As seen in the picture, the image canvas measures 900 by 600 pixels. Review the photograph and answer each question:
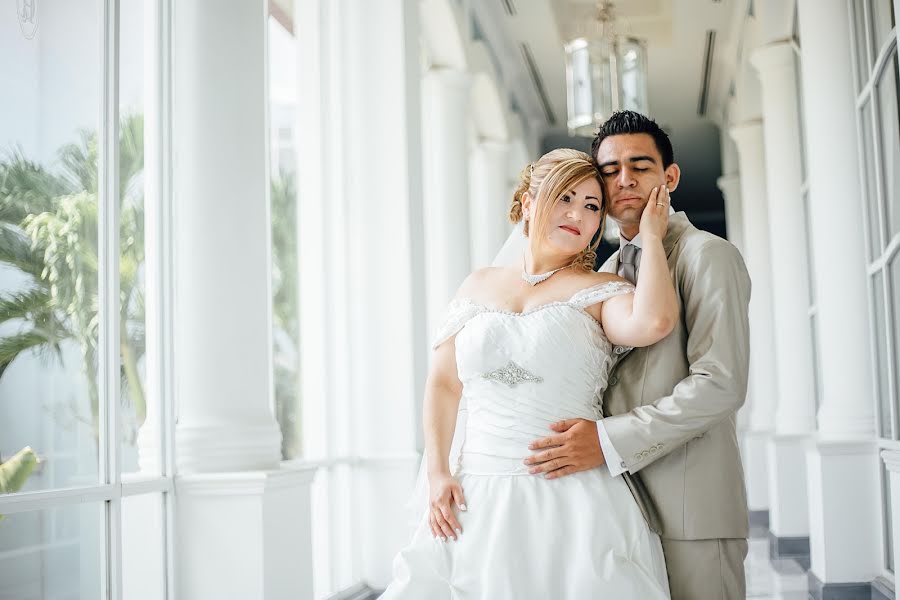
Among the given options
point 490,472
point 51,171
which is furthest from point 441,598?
point 51,171

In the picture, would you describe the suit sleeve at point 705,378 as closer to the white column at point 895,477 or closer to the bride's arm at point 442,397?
the bride's arm at point 442,397

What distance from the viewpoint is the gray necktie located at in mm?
2598

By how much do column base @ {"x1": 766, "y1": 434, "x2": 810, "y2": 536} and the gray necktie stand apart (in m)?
5.39

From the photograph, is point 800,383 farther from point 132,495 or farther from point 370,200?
point 132,495

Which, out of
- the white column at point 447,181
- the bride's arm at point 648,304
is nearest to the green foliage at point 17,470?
the bride's arm at point 648,304

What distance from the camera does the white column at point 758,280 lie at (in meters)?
10.2

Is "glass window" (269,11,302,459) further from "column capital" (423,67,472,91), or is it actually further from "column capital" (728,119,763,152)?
"column capital" (728,119,763,152)

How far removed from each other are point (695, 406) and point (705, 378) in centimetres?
7

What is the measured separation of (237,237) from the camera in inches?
152

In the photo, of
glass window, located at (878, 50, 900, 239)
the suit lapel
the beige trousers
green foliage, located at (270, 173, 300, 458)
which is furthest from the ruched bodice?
green foliage, located at (270, 173, 300, 458)

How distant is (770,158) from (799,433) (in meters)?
2.27

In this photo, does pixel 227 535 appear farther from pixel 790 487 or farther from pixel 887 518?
pixel 790 487

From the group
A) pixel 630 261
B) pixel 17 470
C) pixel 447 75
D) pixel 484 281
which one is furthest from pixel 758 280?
pixel 17 470

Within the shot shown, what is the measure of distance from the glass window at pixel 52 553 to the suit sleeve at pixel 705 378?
5.67ft
